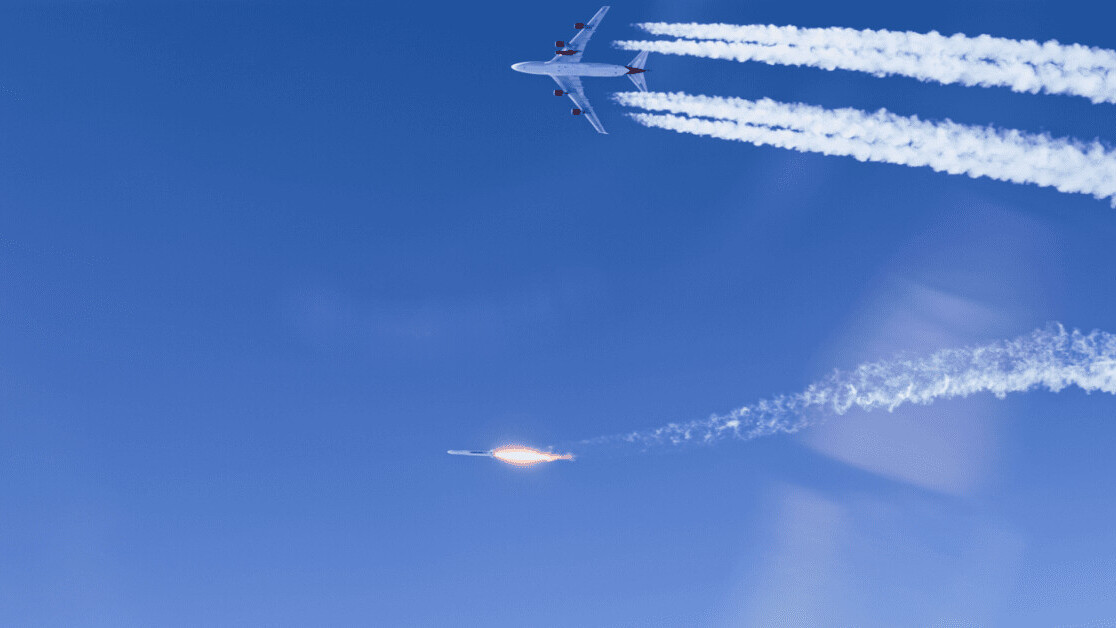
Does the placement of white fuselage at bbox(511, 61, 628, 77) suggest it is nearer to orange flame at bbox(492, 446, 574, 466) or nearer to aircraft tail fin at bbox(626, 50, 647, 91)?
aircraft tail fin at bbox(626, 50, 647, 91)

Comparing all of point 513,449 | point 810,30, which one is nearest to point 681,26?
point 810,30

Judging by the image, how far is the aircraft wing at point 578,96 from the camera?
85.9m

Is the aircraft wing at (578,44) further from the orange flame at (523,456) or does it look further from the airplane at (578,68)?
the orange flame at (523,456)

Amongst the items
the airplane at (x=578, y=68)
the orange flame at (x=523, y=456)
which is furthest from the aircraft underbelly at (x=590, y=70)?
the orange flame at (x=523, y=456)

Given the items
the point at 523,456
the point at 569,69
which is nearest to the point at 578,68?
the point at 569,69

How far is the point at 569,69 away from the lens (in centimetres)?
8319

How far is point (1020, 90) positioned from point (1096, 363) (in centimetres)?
1980

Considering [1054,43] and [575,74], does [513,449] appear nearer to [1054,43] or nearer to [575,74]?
[575,74]

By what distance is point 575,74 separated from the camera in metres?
83.4

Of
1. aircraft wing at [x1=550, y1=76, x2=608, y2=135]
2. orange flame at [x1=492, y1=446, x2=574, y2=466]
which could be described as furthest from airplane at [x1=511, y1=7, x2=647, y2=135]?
orange flame at [x1=492, y1=446, x2=574, y2=466]

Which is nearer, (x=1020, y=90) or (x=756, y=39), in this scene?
(x=1020, y=90)

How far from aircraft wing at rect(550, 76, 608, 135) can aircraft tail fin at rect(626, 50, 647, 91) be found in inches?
259

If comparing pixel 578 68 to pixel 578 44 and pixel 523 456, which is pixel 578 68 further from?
pixel 523 456

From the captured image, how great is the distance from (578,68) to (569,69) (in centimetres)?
103
